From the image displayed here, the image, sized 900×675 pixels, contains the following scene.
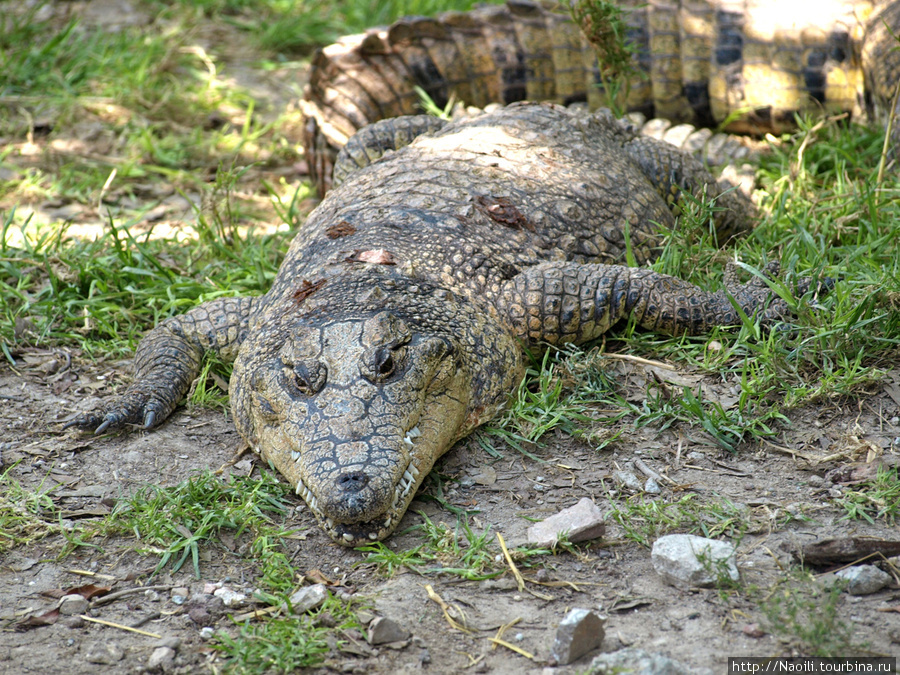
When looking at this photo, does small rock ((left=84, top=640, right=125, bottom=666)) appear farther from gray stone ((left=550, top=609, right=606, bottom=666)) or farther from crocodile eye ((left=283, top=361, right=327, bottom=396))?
gray stone ((left=550, top=609, right=606, bottom=666))

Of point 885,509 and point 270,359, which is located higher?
point 270,359

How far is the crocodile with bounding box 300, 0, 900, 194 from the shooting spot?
18.1 ft

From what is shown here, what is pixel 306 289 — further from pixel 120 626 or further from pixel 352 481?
pixel 120 626

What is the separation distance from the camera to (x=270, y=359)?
328 centimetres

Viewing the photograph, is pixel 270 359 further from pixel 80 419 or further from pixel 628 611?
pixel 628 611

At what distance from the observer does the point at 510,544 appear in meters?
2.82

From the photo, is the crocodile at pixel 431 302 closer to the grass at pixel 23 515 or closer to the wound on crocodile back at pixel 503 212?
the wound on crocodile back at pixel 503 212

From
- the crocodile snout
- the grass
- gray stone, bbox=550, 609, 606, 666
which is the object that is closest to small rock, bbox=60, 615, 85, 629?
the grass

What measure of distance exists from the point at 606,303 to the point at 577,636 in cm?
181

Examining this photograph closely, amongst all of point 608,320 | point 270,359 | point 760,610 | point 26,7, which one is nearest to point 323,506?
point 270,359

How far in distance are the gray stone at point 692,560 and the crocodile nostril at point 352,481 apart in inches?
Result: 36.6

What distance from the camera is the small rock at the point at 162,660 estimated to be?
238 centimetres

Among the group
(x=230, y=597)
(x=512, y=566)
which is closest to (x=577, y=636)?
(x=512, y=566)

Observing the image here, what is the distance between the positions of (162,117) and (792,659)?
18.9 ft
